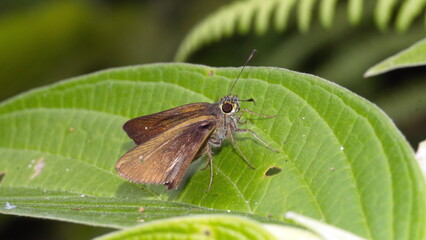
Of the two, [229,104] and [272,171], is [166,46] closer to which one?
[229,104]

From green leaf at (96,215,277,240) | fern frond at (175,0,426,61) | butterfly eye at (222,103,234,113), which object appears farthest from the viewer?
fern frond at (175,0,426,61)

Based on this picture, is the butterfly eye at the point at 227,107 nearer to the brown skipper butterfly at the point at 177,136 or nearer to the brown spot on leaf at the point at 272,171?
the brown skipper butterfly at the point at 177,136

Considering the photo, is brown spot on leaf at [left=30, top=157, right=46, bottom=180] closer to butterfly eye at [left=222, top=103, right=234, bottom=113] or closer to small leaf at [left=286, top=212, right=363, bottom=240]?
butterfly eye at [left=222, top=103, right=234, bottom=113]

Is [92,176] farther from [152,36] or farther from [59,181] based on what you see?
[152,36]

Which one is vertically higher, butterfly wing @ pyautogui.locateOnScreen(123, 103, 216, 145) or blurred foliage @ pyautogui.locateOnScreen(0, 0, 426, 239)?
blurred foliage @ pyautogui.locateOnScreen(0, 0, 426, 239)

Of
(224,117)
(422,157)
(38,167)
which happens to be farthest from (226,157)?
(38,167)

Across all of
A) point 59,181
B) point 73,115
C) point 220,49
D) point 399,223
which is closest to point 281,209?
point 399,223

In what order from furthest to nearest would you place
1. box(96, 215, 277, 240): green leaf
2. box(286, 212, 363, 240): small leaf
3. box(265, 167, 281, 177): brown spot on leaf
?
box(265, 167, 281, 177): brown spot on leaf
box(286, 212, 363, 240): small leaf
box(96, 215, 277, 240): green leaf

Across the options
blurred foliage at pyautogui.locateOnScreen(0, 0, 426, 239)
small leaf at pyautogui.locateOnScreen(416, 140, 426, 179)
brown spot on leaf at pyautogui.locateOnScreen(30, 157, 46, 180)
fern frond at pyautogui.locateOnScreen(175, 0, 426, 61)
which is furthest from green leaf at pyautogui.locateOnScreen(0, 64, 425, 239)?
blurred foliage at pyautogui.locateOnScreen(0, 0, 426, 239)
